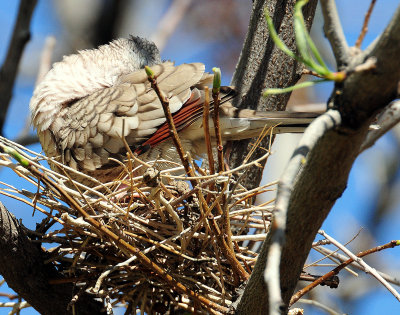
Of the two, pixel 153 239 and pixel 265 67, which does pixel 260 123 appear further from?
pixel 153 239

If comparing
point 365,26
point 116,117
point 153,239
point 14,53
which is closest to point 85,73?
point 14,53

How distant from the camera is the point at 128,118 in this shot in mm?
3564

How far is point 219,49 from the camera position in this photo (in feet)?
26.5

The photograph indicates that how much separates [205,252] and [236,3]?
5.89 m

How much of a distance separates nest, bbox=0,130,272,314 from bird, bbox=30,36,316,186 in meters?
0.50

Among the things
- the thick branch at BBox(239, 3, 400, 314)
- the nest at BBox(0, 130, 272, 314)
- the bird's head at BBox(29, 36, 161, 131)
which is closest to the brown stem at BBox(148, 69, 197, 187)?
the nest at BBox(0, 130, 272, 314)

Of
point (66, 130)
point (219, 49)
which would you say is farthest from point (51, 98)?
point (219, 49)

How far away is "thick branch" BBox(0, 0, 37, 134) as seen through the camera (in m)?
3.89

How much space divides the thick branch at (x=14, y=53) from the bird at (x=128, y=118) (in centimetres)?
20

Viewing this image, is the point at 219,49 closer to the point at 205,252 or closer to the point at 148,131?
the point at 148,131

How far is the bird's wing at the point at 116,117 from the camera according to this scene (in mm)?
3518

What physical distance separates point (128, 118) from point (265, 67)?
0.92 m

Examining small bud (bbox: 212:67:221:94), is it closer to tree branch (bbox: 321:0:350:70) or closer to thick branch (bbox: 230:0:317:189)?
tree branch (bbox: 321:0:350:70)

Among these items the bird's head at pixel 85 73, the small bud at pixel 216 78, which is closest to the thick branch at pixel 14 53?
the bird's head at pixel 85 73
